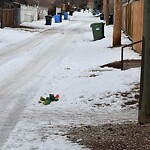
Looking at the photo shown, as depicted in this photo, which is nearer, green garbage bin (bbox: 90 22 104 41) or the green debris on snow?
the green debris on snow

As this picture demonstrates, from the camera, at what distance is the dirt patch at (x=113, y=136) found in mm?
5797

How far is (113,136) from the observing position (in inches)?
245

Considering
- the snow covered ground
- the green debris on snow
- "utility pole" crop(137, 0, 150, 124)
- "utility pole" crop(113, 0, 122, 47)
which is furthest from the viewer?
"utility pole" crop(113, 0, 122, 47)

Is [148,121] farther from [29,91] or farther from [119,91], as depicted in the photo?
[29,91]

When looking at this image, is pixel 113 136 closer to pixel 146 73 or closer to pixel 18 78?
pixel 146 73

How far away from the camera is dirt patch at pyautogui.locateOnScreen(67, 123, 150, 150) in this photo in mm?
5797

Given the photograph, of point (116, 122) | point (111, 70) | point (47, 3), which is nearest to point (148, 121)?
point (116, 122)

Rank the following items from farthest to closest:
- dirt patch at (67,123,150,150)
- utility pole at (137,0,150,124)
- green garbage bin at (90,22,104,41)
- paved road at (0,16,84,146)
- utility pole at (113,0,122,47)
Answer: green garbage bin at (90,22,104,41)
utility pole at (113,0,122,47)
paved road at (0,16,84,146)
utility pole at (137,0,150,124)
dirt patch at (67,123,150,150)

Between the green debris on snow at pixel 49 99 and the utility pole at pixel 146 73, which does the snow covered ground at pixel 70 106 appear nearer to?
the green debris on snow at pixel 49 99

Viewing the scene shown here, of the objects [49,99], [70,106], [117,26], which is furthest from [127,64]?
[117,26]

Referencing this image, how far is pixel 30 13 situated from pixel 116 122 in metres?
44.9

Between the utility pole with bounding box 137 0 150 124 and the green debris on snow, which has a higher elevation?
the utility pole with bounding box 137 0 150 124

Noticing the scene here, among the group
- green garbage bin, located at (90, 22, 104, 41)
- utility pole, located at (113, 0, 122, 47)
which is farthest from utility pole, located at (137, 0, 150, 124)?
green garbage bin, located at (90, 22, 104, 41)

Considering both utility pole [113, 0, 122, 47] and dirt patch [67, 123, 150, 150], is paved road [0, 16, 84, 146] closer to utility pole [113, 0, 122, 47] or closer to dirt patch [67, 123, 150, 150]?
dirt patch [67, 123, 150, 150]
